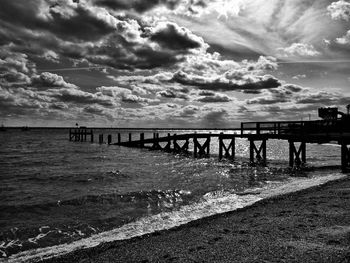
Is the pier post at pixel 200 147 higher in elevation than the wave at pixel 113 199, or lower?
higher

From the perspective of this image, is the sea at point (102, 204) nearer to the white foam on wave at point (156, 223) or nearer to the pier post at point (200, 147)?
the white foam on wave at point (156, 223)

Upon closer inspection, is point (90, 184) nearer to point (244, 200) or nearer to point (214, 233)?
point (244, 200)

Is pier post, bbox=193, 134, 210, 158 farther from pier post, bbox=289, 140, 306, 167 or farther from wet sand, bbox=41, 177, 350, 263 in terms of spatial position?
wet sand, bbox=41, 177, 350, 263

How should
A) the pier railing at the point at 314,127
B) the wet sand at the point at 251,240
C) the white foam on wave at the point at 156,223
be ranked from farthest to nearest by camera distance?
→ the pier railing at the point at 314,127
the white foam on wave at the point at 156,223
the wet sand at the point at 251,240

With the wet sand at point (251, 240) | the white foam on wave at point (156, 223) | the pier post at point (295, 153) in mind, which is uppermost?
the pier post at point (295, 153)

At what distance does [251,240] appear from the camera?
6.64 m

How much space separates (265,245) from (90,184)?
13482 mm

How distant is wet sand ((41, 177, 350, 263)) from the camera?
576 centimetres

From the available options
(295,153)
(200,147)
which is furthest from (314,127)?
(200,147)

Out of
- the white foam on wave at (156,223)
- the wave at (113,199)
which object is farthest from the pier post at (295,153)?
the wave at (113,199)

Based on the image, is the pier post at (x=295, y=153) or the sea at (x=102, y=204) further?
the pier post at (x=295, y=153)

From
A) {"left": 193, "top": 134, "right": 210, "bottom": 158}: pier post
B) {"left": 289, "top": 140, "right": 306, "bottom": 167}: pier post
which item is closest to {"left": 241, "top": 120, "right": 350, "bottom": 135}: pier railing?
{"left": 289, "top": 140, "right": 306, "bottom": 167}: pier post

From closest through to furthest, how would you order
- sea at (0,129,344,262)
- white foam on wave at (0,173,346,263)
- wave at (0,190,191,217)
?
white foam on wave at (0,173,346,263)
sea at (0,129,344,262)
wave at (0,190,191,217)

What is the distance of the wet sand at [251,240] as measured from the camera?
5.76 m
